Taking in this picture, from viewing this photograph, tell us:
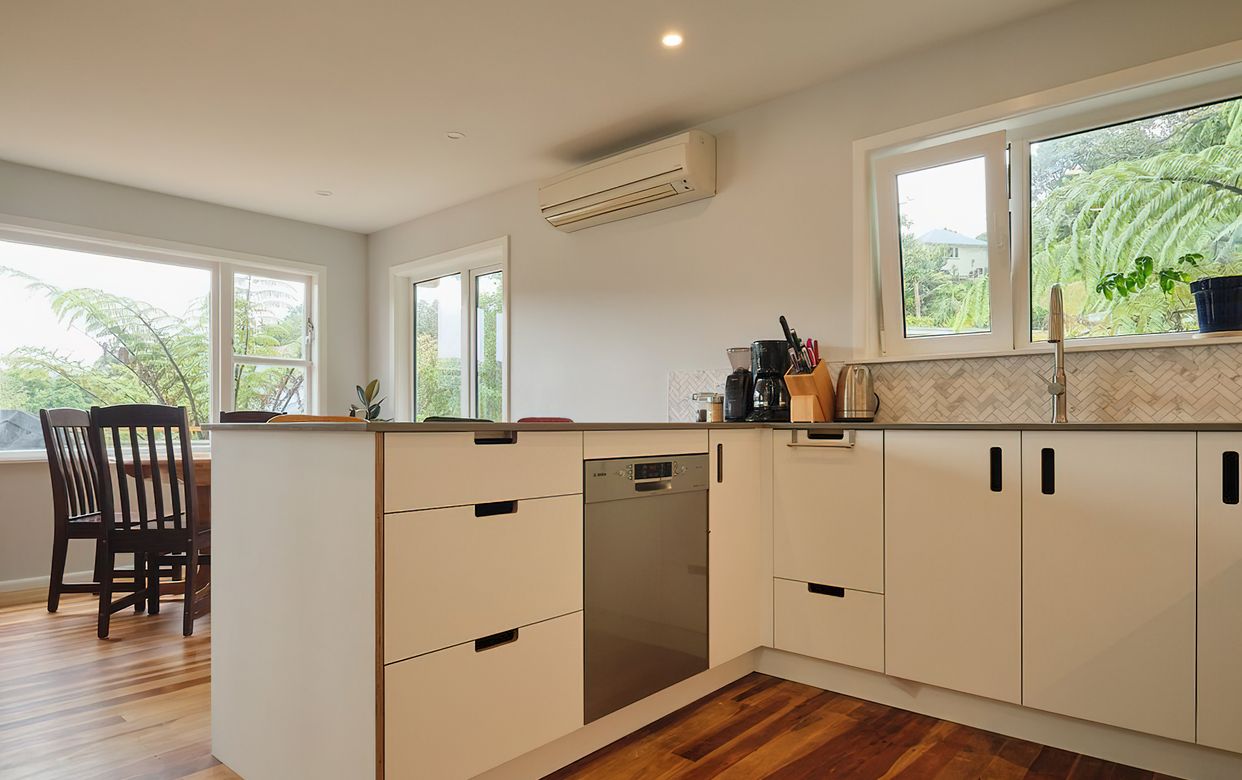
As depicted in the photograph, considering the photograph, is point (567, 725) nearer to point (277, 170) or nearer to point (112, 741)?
point (112, 741)

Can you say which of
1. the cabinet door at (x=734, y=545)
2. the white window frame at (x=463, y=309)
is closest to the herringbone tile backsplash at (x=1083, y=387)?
the cabinet door at (x=734, y=545)

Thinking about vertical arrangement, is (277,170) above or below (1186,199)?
above

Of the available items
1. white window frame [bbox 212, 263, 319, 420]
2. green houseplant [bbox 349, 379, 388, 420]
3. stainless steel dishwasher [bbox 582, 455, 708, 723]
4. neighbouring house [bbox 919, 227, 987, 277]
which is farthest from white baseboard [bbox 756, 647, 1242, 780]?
white window frame [bbox 212, 263, 319, 420]

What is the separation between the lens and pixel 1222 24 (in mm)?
2203

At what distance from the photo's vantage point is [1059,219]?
255 centimetres

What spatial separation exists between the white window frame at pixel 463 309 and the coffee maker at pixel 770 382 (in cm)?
199

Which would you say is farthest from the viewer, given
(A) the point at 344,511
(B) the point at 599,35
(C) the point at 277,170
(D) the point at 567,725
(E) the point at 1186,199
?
(C) the point at 277,170

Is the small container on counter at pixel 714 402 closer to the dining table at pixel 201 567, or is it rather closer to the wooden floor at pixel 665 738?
the wooden floor at pixel 665 738

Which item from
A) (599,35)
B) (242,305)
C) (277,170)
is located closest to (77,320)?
(242,305)

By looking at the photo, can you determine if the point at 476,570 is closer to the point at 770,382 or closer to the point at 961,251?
the point at 770,382

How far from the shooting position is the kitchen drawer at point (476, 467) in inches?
60.9

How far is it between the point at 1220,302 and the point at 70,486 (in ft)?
15.5

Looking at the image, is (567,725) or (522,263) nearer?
(567,725)

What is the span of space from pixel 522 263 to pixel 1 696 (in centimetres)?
303
